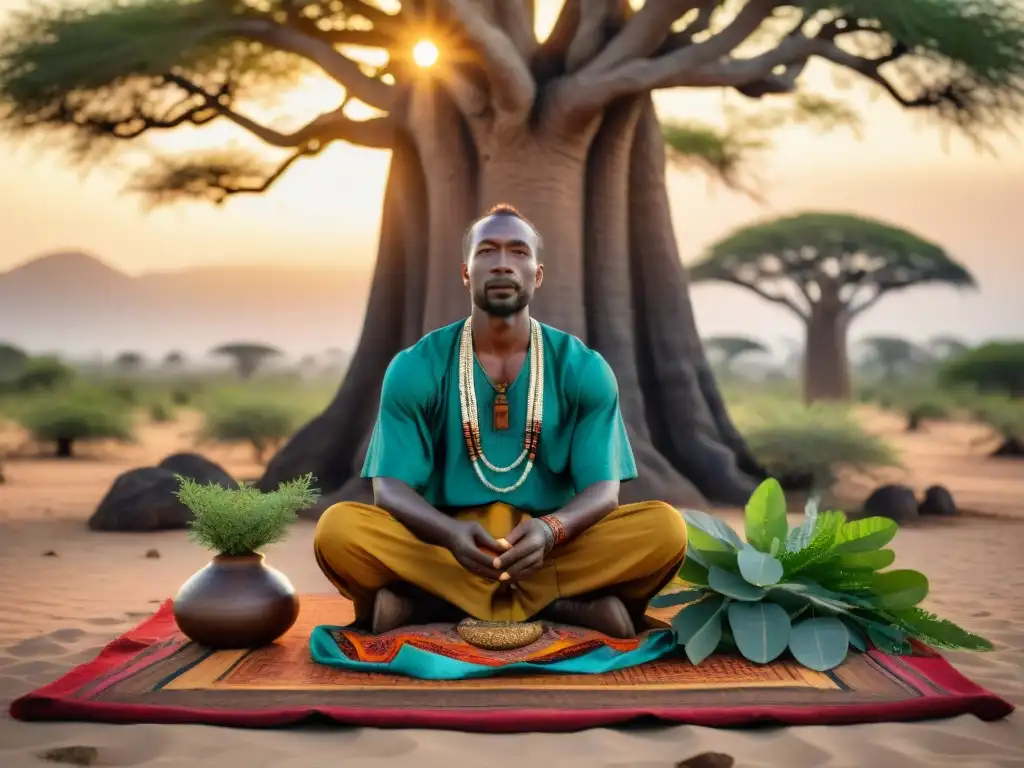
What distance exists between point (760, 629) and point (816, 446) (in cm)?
745

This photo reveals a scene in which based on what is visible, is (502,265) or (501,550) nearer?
(501,550)

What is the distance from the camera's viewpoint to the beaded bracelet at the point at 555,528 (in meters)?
3.82

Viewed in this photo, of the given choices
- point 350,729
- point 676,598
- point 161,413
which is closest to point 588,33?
point 676,598

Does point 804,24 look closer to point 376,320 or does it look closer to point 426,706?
point 376,320

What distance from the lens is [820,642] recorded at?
3.73 metres

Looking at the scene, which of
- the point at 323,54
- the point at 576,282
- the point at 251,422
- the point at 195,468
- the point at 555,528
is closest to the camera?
the point at 555,528

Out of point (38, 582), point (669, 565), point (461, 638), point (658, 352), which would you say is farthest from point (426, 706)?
point (658, 352)

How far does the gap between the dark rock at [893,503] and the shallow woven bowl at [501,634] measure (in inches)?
223

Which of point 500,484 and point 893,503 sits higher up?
point 500,484

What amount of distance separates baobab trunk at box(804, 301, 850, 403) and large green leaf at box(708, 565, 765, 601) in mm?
20753

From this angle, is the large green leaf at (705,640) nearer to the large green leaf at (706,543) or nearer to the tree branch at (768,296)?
the large green leaf at (706,543)

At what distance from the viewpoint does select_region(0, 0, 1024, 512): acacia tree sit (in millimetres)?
8219

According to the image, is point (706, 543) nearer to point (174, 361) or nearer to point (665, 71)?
point (665, 71)

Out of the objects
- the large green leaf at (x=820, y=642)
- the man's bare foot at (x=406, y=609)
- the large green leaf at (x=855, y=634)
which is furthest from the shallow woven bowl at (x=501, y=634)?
the large green leaf at (x=855, y=634)
